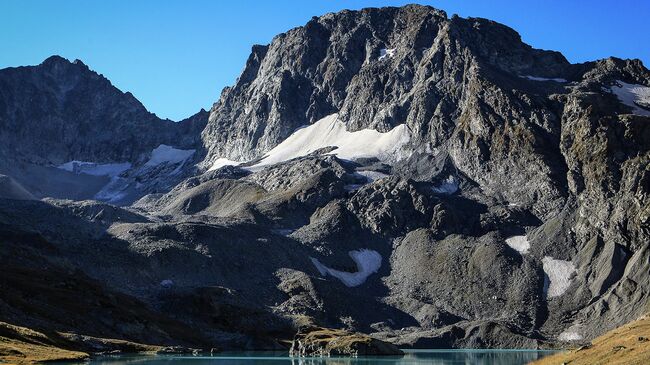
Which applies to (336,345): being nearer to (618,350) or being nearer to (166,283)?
(166,283)

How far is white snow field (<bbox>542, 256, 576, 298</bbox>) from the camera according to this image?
187m

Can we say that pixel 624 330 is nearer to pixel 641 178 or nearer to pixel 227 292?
pixel 227 292

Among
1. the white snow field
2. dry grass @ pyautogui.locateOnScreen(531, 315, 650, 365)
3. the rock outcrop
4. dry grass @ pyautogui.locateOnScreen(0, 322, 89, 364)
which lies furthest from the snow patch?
dry grass @ pyautogui.locateOnScreen(531, 315, 650, 365)

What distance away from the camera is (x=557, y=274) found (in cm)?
19088

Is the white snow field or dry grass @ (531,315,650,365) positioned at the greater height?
the white snow field

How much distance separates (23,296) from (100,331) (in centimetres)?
1301

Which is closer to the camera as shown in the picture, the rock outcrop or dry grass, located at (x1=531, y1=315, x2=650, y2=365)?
dry grass, located at (x1=531, y1=315, x2=650, y2=365)

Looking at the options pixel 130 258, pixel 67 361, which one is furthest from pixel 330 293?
pixel 67 361

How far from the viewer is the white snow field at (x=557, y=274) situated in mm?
187000

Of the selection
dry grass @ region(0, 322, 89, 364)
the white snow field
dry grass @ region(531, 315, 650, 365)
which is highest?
the white snow field

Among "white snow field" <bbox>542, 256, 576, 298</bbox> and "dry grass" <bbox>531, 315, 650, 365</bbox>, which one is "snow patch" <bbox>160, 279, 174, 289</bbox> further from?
"dry grass" <bbox>531, 315, 650, 365</bbox>

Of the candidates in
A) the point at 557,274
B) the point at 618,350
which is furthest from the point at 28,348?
the point at 557,274

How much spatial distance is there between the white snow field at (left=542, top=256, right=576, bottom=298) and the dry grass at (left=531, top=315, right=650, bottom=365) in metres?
111

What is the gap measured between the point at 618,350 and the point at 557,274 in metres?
129
